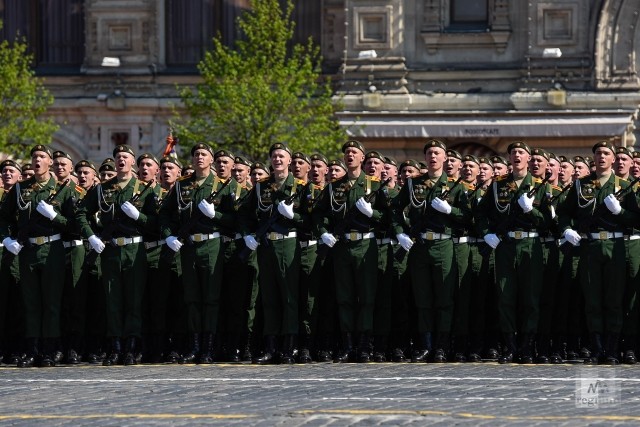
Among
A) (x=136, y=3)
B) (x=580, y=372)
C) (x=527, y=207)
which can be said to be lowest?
(x=580, y=372)

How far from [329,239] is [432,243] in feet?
2.74

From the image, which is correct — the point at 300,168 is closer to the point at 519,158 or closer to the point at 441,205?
the point at 441,205

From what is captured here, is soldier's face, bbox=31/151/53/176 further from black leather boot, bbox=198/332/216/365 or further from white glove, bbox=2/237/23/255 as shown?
black leather boot, bbox=198/332/216/365

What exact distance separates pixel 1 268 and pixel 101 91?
53.7ft

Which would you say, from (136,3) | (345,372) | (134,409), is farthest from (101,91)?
(134,409)

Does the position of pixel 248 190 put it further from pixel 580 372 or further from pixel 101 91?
pixel 101 91

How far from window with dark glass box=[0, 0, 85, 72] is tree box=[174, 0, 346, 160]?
11.3 ft

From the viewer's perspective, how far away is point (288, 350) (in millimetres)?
18016

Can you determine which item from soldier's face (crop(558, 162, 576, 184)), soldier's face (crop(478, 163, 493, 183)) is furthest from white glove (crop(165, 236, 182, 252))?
soldier's face (crop(558, 162, 576, 184))

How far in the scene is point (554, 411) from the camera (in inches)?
535

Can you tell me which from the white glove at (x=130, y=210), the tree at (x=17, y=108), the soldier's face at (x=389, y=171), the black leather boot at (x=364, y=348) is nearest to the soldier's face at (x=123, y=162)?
the white glove at (x=130, y=210)

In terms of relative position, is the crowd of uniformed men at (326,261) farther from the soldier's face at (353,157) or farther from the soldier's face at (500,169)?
the soldier's face at (500,169)

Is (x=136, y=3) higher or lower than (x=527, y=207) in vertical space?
higher

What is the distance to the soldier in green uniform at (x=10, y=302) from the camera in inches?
730
